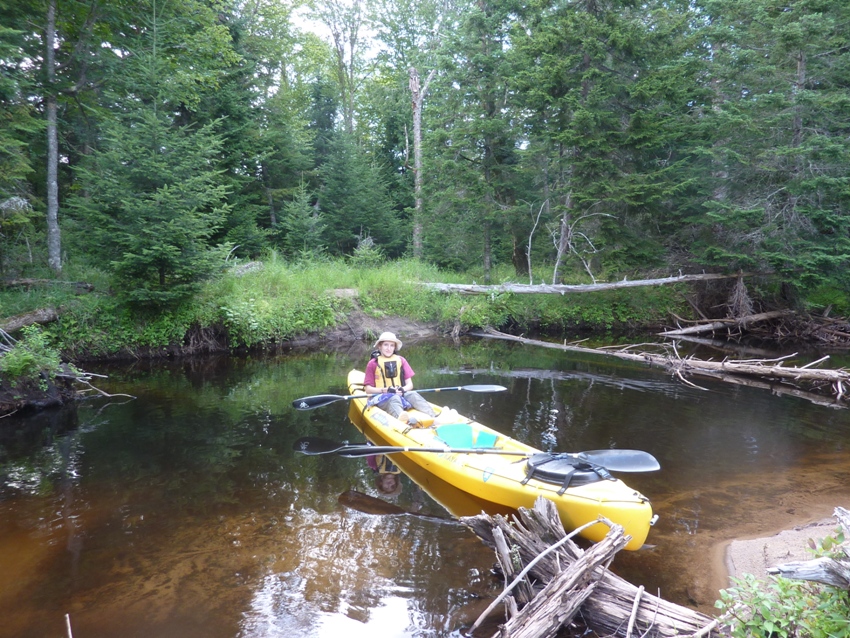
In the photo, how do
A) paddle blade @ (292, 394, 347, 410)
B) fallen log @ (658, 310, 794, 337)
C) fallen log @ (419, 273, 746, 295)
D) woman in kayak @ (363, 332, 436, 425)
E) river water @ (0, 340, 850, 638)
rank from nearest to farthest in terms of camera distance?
1. river water @ (0, 340, 850, 638)
2. woman in kayak @ (363, 332, 436, 425)
3. paddle blade @ (292, 394, 347, 410)
4. fallen log @ (658, 310, 794, 337)
5. fallen log @ (419, 273, 746, 295)

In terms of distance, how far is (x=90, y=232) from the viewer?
33.8 feet

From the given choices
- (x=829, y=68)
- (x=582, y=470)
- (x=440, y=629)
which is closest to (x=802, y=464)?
(x=582, y=470)

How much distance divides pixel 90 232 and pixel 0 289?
6.92 ft

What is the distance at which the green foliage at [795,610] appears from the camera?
211cm

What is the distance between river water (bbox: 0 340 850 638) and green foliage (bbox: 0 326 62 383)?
624 mm

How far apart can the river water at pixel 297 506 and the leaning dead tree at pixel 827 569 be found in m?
1.68

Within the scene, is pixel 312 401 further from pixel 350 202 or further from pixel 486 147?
pixel 350 202

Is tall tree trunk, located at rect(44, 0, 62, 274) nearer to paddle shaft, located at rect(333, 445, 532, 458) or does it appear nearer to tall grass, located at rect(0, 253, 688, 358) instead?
tall grass, located at rect(0, 253, 688, 358)

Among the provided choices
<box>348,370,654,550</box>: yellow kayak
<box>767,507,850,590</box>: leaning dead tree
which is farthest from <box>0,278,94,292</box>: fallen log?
<box>767,507,850,590</box>: leaning dead tree

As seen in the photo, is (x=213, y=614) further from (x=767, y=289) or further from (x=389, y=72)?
(x=389, y=72)

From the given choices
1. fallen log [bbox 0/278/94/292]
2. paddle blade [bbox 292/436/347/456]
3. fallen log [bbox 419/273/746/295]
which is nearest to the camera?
paddle blade [bbox 292/436/347/456]

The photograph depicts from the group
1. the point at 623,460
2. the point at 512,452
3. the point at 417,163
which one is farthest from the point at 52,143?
the point at 623,460

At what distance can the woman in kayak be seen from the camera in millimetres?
6969

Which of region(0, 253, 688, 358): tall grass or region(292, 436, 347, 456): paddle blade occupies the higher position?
region(0, 253, 688, 358): tall grass
